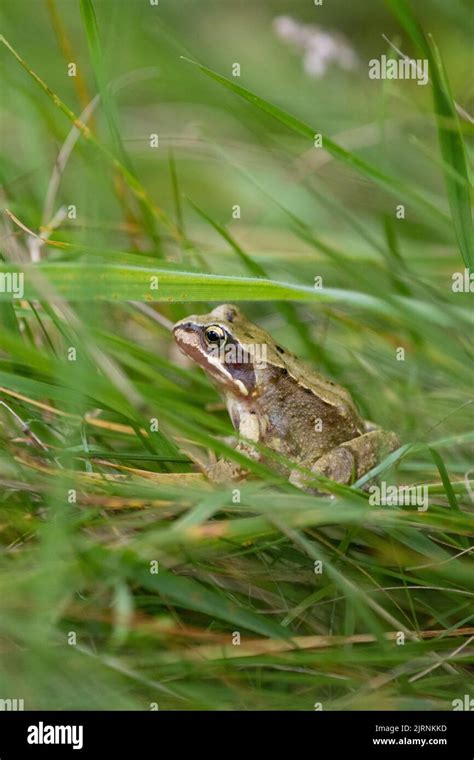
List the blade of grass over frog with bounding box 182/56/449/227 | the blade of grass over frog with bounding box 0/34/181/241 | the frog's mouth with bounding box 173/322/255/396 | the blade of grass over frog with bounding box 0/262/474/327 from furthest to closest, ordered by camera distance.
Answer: the frog's mouth with bounding box 173/322/255/396 → the blade of grass over frog with bounding box 0/34/181/241 → the blade of grass over frog with bounding box 182/56/449/227 → the blade of grass over frog with bounding box 0/262/474/327

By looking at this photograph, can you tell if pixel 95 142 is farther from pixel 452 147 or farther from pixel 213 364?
pixel 452 147

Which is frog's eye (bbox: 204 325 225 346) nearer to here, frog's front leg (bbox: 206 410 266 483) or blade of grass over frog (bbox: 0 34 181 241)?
frog's front leg (bbox: 206 410 266 483)

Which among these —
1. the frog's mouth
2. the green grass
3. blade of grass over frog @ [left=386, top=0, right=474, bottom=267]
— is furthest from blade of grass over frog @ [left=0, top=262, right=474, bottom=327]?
the frog's mouth

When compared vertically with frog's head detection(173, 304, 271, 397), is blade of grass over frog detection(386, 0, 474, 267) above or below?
above

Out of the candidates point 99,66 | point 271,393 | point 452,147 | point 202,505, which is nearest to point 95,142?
point 99,66

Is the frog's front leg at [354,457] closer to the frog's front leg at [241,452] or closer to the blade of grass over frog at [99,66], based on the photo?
the frog's front leg at [241,452]
